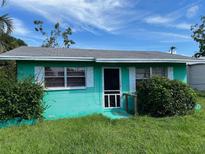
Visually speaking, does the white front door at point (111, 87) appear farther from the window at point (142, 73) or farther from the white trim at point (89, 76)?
the window at point (142, 73)

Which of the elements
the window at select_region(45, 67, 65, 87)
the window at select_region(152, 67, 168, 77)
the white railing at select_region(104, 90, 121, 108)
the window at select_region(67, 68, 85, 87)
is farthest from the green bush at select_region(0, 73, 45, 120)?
the window at select_region(152, 67, 168, 77)

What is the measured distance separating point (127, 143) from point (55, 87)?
5392mm

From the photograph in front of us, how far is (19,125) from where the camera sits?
9266mm

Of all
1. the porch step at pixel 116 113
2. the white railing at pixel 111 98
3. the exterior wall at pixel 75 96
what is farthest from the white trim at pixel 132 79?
the porch step at pixel 116 113

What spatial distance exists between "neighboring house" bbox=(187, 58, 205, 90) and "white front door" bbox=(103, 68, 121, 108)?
14.1 m

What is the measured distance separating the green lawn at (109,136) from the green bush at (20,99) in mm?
601

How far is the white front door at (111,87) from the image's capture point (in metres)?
12.3

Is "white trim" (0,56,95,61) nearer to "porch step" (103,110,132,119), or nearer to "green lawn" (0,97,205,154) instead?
"porch step" (103,110,132,119)

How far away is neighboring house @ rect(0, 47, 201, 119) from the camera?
10750mm

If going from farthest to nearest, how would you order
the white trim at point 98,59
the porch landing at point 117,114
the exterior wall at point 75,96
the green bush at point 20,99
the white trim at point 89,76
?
the white trim at point 89,76
the porch landing at point 117,114
the exterior wall at point 75,96
the white trim at point 98,59
the green bush at point 20,99

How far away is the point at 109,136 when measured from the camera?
7.44 meters

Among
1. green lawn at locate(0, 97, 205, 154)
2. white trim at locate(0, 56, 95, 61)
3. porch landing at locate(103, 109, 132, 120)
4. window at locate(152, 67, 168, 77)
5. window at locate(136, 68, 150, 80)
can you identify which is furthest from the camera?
window at locate(152, 67, 168, 77)

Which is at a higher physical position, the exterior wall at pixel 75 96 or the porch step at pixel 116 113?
the exterior wall at pixel 75 96

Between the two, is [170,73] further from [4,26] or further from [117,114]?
[4,26]
